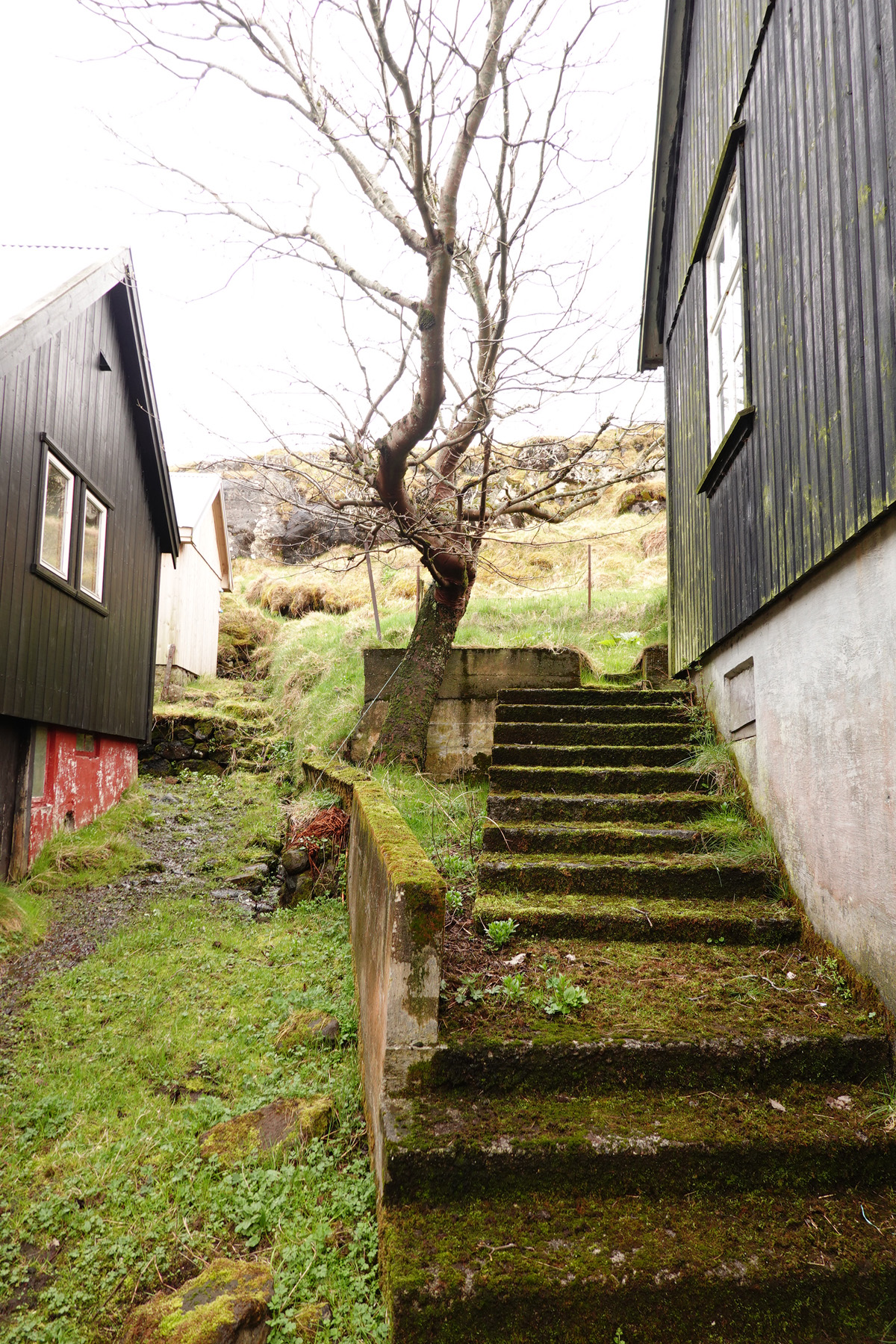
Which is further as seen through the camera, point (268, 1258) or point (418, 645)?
point (418, 645)

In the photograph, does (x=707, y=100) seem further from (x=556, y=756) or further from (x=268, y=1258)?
(x=268, y=1258)

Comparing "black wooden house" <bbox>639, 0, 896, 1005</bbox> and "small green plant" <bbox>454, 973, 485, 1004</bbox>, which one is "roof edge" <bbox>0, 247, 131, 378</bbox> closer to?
"black wooden house" <bbox>639, 0, 896, 1005</bbox>

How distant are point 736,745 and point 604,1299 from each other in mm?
3489

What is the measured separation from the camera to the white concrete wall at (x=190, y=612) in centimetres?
1462

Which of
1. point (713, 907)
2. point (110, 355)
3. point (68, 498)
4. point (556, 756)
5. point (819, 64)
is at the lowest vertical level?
point (713, 907)

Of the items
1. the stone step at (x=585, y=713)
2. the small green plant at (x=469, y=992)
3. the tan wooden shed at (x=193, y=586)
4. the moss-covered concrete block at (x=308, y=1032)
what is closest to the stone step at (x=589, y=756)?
the stone step at (x=585, y=713)

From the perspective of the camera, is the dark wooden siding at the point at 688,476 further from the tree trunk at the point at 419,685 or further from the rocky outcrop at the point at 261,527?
the rocky outcrop at the point at 261,527

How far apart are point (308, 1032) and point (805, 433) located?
3.99m

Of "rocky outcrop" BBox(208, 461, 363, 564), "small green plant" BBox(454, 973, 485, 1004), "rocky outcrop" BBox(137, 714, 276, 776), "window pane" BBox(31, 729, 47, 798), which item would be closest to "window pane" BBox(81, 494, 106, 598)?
"window pane" BBox(31, 729, 47, 798)

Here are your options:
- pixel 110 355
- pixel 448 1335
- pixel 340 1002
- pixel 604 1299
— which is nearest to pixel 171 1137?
pixel 340 1002

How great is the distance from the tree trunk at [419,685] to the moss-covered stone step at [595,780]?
234 centimetres

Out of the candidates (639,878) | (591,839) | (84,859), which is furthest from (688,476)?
(84,859)

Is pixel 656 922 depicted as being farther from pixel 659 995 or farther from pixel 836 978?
pixel 836 978

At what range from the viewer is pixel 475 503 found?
27.5 feet
